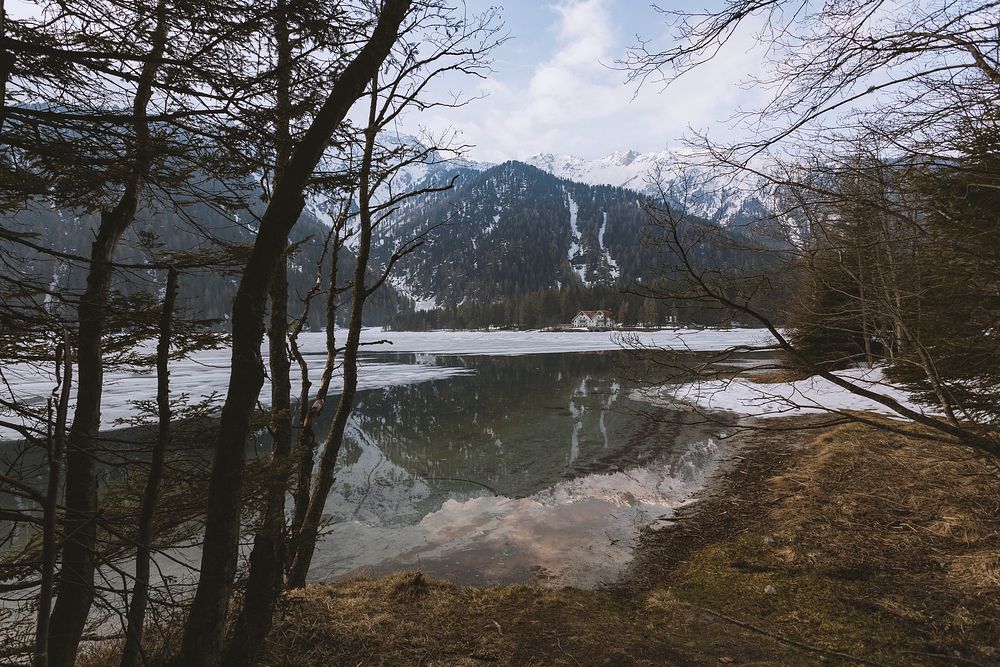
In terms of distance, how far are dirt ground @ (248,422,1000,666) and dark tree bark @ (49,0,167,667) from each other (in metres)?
1.59

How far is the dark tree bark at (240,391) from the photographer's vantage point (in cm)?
180

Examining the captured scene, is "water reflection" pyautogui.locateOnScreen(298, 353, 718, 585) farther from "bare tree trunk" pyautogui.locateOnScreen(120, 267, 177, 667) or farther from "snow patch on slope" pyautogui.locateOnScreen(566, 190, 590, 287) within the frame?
"snow patch on slope" pyautogui.locateOnScreen(566, 190, 590, 287)

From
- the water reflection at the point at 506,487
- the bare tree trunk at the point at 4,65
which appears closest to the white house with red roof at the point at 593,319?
the water reflection at the point at 506,487

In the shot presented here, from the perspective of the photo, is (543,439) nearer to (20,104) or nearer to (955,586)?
(955,586)

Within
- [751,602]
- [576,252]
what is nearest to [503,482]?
[751,602]

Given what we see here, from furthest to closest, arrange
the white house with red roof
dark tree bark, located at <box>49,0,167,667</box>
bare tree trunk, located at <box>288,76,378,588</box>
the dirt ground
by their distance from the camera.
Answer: the white house with red roof
bare tree trunk, located at <box>288,76,378,588</box>
the dirt ground
dark tree bark, located at <box>49,0,167,667</box>

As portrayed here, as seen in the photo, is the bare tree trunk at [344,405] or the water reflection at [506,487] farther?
the water reflection at [506,487]

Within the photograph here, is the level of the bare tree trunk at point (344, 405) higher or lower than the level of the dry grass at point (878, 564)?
higher

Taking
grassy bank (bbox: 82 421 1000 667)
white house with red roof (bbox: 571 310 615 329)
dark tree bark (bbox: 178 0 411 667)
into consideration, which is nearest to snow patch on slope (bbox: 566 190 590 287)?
white house with red roof (bbox: 571 310 615 329)

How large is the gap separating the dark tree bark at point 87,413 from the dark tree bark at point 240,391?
711 millimetres

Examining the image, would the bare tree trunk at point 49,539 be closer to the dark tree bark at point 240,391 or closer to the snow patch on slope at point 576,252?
the dark tree bark at point 240,391

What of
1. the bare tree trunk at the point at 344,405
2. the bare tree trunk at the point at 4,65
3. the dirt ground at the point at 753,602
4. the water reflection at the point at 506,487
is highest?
the bare tree trunk at the point at 4,65

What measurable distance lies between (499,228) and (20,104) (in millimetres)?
192398

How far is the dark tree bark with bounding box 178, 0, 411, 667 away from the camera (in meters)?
1.80
